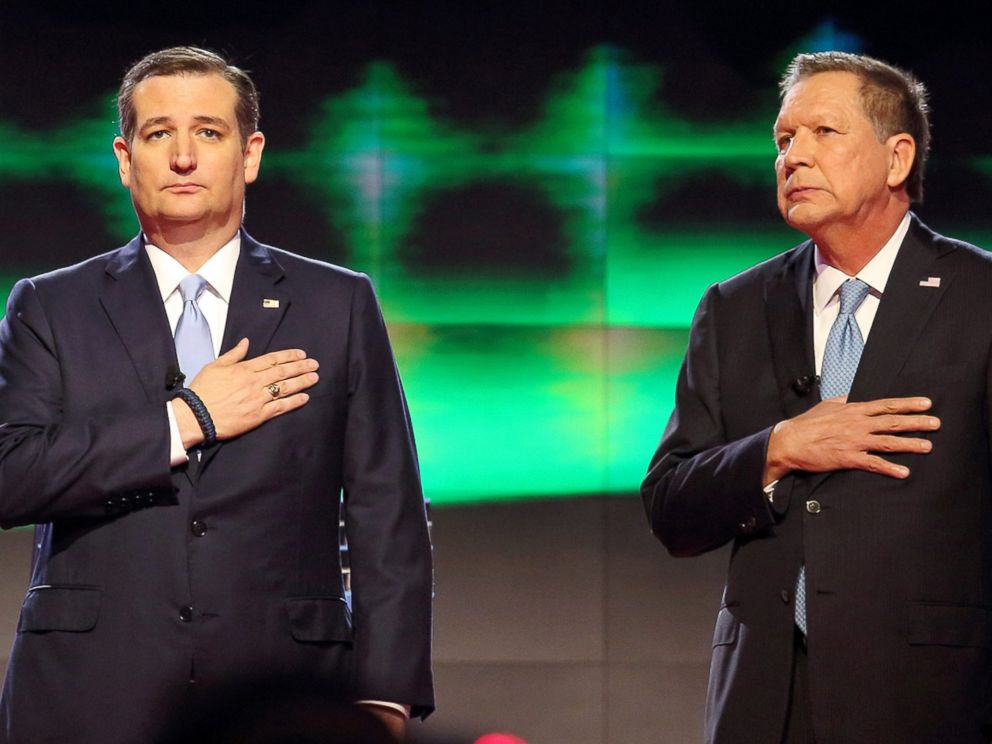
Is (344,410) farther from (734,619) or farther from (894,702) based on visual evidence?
(894,702)

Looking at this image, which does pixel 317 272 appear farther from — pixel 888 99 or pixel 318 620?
pixel 888 99

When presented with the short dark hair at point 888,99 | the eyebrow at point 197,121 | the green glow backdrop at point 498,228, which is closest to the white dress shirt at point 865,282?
the short dark hair at point 888,99

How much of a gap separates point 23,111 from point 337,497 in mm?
3325

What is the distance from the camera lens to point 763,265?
2.94 metres

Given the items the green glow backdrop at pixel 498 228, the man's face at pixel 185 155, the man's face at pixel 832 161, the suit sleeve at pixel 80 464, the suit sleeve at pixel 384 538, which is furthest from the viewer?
the green glow backdrop at pixel 498 228

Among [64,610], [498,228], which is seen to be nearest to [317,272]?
[64,610]

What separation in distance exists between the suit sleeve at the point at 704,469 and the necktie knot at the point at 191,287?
2.81 ft

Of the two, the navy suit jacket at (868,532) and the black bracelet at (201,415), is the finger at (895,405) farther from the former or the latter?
the black bracelet at (201,415)

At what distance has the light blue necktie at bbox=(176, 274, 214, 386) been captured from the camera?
262cm

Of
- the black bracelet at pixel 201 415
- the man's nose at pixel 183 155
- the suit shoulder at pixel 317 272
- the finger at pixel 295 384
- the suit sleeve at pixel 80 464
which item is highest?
the man's nose at pixel 183 155

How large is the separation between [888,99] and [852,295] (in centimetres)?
38

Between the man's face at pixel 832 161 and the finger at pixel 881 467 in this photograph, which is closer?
the finger at pixel 881 467

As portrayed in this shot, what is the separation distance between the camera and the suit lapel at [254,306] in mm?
2650

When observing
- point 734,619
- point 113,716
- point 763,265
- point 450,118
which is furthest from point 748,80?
point 113,716
